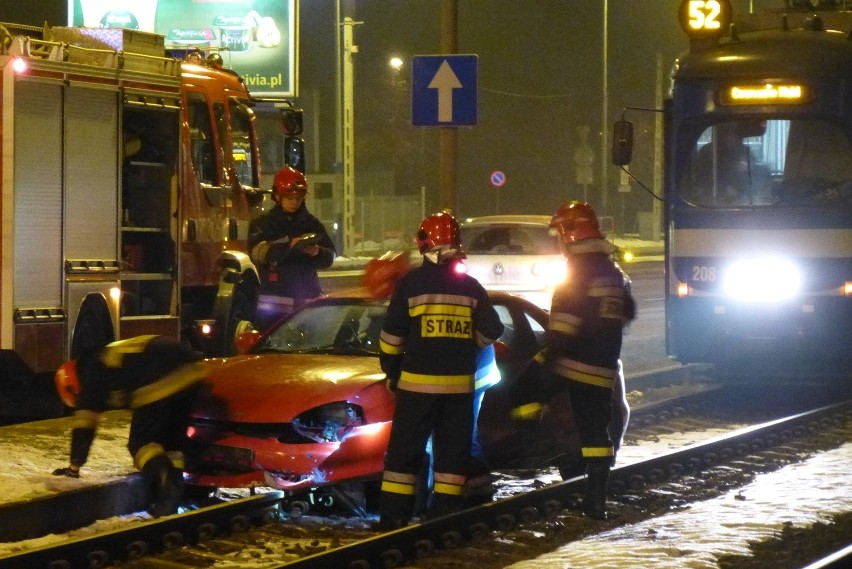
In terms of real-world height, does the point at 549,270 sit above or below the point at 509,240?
below

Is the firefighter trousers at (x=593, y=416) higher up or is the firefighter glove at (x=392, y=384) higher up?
the firefighter glove at (x=392, y=384)

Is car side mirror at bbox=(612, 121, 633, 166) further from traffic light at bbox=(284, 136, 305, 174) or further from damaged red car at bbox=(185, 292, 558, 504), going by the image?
damaged red car at bbox=(185, 292, 558, 504)

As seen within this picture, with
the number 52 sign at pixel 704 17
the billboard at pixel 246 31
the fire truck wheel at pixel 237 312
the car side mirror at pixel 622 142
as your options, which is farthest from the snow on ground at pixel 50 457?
the billboard at pixel 246 31

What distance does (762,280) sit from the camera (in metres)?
14.1

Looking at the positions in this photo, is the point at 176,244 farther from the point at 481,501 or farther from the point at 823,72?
the point at 823,72

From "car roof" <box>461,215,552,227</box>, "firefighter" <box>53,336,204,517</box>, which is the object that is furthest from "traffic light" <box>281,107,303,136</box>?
"firefighter" <box>53,336,204,517</box>

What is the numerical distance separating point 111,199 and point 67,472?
151 inches

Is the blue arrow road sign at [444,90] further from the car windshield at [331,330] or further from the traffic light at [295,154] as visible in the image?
the car windshield at [331,330]

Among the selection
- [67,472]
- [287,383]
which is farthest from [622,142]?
[67,472]

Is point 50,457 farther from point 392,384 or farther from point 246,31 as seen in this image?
point 246,31

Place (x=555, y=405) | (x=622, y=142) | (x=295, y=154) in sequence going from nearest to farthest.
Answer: (x=555, y=405)
(x=622, y=142)
(x=295, y=154)

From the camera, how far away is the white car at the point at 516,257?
59.6 ft

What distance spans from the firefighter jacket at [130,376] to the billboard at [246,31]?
27.9 metres

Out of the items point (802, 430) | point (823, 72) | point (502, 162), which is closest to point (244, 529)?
point (802, 430)
